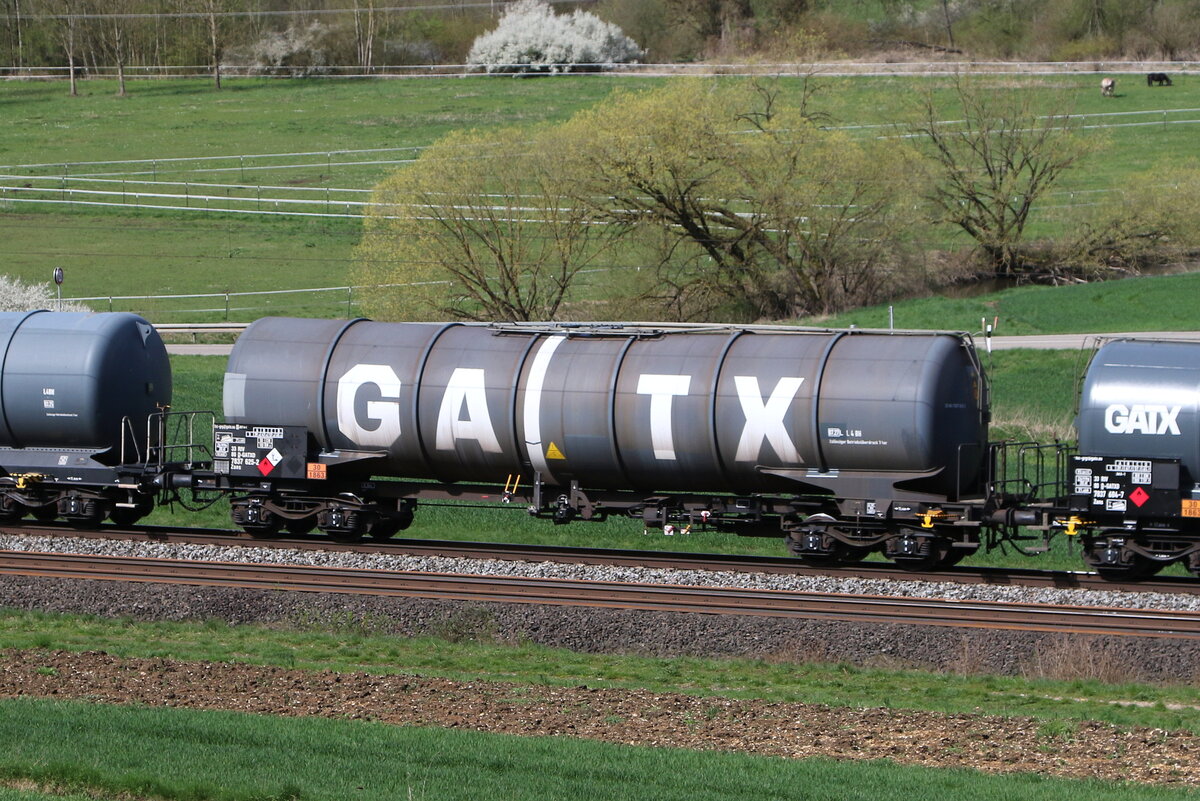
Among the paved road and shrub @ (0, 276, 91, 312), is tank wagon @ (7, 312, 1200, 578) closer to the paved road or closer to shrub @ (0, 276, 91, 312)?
shrub @ (0, 276, 91, 312)

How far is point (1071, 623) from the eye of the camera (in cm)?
1742

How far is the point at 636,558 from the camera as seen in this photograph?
22.3m

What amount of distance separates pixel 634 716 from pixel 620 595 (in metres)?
6.16

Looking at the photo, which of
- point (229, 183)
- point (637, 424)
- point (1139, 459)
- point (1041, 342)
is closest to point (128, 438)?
point (637, 424)

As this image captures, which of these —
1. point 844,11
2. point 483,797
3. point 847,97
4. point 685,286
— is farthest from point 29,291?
point 844,11

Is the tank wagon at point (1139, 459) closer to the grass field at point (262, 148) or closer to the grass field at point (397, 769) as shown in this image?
the grass field at point (397, 769)

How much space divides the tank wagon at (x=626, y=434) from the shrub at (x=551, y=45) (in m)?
78.0

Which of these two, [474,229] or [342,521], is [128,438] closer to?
[342,521]

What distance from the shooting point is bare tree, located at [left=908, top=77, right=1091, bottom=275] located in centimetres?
5906

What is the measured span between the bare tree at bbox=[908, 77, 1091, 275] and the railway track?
39.0 m

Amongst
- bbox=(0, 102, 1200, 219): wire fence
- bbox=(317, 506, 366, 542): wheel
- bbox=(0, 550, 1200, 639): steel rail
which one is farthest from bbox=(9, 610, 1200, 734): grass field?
bbox=(0, 102, 1200, 219): wire fence

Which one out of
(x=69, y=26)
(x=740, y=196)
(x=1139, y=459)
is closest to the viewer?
(x=1139, y=459)

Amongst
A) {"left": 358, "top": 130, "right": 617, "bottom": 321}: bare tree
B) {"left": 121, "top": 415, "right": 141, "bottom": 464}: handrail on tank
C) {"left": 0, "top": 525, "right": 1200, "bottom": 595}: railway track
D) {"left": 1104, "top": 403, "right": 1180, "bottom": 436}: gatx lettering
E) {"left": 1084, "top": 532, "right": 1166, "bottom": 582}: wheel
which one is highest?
{"left": 358, "top": 130, "right": 617, "bottom": 321}: bare tree

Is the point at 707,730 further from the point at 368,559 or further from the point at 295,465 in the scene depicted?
the point at 295,465
